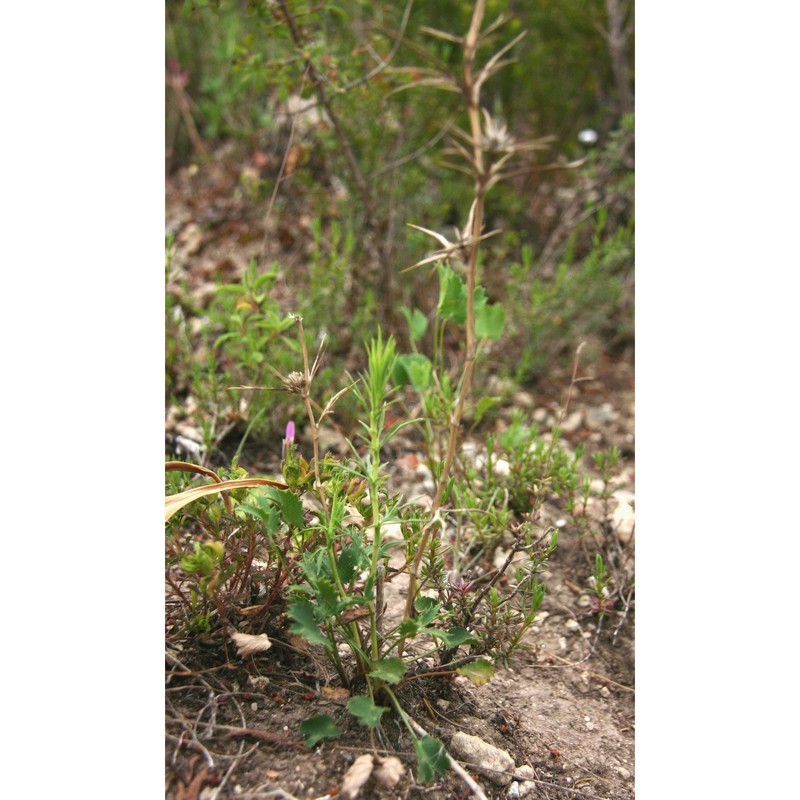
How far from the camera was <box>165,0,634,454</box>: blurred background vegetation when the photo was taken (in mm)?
2281

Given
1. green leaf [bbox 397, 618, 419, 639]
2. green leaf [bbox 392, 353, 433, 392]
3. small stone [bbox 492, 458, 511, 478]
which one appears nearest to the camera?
green leaf [bbox 397, 618, 419, 639]

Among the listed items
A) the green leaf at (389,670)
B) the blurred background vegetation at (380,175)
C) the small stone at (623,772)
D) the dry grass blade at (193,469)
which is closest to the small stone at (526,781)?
the small stone at (623,772)

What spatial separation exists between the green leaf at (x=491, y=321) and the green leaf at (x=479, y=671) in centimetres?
84

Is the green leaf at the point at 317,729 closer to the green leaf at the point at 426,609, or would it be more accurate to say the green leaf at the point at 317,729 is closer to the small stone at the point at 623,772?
the green leaf at the point at 426,609

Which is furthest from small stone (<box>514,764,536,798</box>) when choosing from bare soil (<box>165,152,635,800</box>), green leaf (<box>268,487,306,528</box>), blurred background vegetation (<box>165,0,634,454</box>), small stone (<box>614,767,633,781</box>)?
blurred background vegetation (<box>165,0,634,454</box>)

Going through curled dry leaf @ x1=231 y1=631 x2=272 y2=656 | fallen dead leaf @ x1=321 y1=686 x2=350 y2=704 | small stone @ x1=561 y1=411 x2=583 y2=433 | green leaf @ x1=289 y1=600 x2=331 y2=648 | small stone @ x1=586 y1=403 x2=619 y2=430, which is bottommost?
small stone @ x1=586 y1=403 x2=619 y2=430

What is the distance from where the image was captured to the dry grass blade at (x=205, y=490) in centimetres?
128

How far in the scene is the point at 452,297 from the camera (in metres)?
1.62

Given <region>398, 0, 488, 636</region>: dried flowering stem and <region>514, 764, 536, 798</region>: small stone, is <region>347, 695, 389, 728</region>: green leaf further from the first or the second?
<region>514, 764, 536, 798</region>: small stone

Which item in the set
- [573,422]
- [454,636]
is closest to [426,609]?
[454,636]

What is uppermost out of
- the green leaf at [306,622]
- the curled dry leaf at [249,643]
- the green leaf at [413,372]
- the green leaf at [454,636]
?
the green leaf at [413,372]

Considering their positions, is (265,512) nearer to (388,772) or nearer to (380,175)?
(388,772)

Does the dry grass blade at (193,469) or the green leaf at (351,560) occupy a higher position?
the dry grass blade at (193,469)

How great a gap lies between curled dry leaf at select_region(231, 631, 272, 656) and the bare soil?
0.04m
